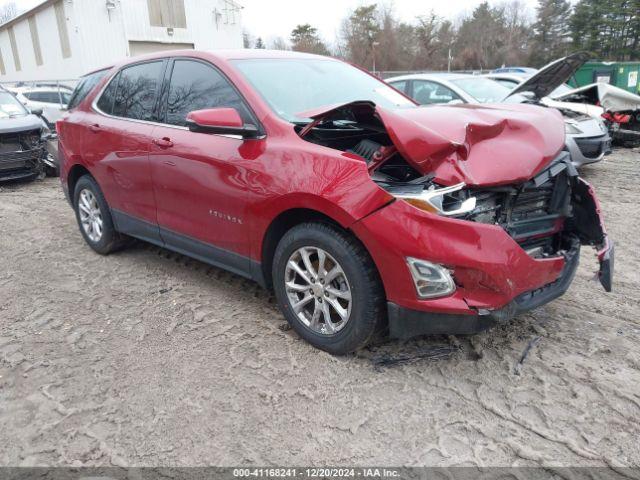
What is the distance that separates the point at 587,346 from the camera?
3.04m

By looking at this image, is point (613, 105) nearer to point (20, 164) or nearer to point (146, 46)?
point (20, 164)

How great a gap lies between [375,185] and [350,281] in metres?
0.54

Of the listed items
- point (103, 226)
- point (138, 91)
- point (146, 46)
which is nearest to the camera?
point (138, 91)

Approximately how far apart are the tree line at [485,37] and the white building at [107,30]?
1798 centimetres

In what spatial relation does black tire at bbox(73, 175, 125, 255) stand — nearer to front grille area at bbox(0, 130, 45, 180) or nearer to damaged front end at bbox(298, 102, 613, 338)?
damaged front end at bbox(298, 102, 613, 338)

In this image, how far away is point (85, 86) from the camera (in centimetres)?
495

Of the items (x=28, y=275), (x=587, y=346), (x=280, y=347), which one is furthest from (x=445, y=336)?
(x=28, y=275)

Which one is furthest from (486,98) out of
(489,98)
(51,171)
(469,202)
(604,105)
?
(51,171)

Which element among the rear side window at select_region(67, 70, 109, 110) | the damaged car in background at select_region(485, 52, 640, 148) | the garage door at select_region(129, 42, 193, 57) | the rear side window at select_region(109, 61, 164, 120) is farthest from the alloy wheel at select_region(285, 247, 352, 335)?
the garage door at select_region(129, 42, 193, 57)

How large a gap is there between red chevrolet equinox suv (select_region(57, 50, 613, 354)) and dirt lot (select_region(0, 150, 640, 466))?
1.13ft

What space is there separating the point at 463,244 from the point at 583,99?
8619mm

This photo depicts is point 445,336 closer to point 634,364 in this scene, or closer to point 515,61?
point 634,364

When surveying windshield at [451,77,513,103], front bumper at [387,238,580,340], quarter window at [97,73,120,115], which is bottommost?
front bumper at [387,238,580,340]

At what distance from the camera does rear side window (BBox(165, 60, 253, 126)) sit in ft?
10.9
